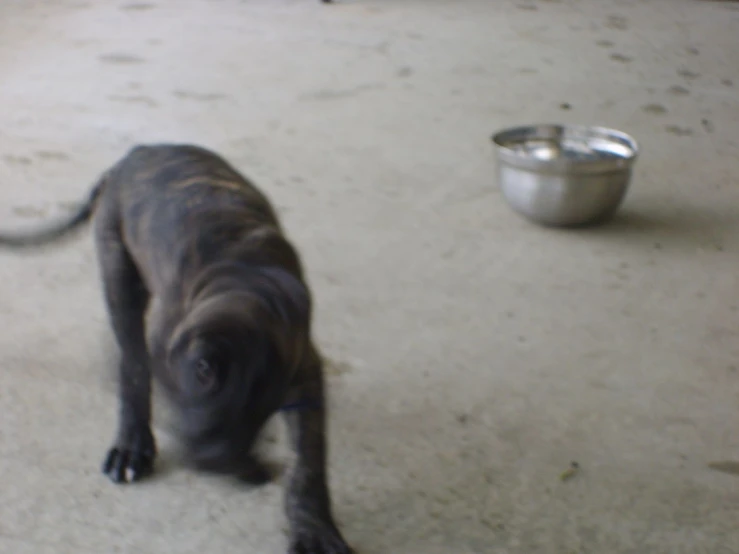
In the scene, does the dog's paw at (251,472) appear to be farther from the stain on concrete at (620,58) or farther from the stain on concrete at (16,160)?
the stain on concrete at (620,58)

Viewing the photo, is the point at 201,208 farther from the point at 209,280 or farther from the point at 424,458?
the point at 424,458

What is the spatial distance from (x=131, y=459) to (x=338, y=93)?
12.3 ft

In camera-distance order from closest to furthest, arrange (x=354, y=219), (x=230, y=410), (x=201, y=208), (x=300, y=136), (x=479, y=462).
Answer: (x=230, y=410), (x=201, y=208), (x=479, y=462), (x=354, y=219), (x=300, y=136)

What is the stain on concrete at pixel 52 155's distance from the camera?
470 cm

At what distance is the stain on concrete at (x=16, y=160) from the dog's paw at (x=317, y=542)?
312cm

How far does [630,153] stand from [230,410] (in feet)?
9.98

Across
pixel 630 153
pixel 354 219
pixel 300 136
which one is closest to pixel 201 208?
pixel 354 219

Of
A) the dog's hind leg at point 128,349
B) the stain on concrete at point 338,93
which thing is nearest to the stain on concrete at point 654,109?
the stain on concrete at point 338,93

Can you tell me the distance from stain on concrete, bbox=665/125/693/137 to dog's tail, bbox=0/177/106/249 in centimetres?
347

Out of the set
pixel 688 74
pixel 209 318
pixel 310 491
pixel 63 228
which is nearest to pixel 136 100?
pixel 63 228

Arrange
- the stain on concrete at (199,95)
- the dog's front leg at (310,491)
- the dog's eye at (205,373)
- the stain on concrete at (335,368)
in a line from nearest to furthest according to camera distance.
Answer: the dog's eye at (205,373) → the dog's front leg at (310,491) → the stain on concrete at (335,368) → the stain on concrete at (199,95)

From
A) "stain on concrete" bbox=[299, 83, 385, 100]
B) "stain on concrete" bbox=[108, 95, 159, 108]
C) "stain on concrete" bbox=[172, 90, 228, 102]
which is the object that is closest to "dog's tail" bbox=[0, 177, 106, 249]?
"stain on concrete" bbox=[108, 95, 159, 108]

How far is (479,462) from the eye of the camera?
249 cm

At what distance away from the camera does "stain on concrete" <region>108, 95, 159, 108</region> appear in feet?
18.0
